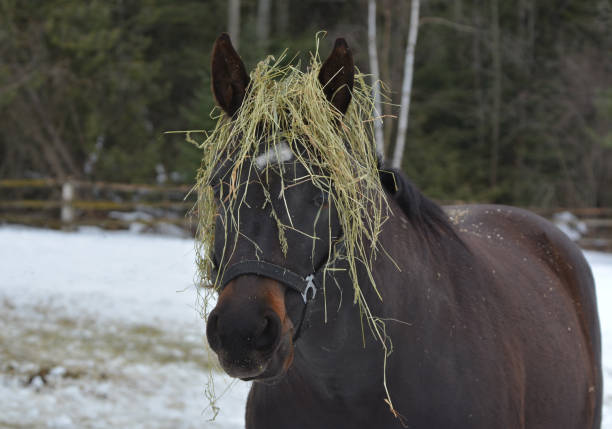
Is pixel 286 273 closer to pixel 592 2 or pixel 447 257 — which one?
pixel 447 257

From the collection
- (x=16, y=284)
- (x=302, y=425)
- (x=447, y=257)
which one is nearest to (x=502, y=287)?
(x=447, y=257)

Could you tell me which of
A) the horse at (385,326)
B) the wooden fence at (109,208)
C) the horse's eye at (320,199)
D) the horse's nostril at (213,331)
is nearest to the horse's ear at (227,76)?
the horse at (385,326)

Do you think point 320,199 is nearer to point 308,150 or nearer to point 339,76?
point 308,150

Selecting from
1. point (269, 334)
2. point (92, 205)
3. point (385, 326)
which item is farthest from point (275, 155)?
point (92, 205)

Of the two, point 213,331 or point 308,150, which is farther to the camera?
point 308,150

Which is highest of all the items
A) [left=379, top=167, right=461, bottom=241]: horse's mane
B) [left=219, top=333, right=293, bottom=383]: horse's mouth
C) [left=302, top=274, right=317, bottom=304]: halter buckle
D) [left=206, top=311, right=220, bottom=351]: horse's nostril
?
[left=379, top=167, right=461, bottom=241]: horse's mane

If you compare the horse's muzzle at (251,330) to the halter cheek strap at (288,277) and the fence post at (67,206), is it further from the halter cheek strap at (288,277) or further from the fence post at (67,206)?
the fence post at (67,206)

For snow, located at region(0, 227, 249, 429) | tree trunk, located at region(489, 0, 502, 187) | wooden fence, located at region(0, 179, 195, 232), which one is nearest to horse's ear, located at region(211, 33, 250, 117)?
snow, located at region(0, 227, 249, 429)

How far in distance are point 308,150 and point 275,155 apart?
0.31 feet

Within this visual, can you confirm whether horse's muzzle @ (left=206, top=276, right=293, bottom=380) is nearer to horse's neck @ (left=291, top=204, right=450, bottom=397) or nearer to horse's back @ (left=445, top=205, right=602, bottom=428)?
horse's neck @ (left=291, top=204, right=450, bottom=397)

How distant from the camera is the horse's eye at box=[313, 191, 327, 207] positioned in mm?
1657

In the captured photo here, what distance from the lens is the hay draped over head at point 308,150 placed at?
166cm

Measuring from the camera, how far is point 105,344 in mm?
5730

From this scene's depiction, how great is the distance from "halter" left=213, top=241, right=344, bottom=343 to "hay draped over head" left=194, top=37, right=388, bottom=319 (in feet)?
0.22
